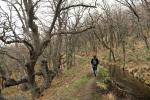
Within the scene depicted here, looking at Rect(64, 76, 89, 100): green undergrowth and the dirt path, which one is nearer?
Rect(64, 76, 89, 100): green undergrowth

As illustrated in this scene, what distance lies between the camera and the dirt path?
18.6 m

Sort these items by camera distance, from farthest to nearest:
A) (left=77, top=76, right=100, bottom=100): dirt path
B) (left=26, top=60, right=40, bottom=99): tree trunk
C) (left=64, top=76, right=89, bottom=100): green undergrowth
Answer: (left=26, top=60, right=40, bottom=99): tree trunk
(left=77, top=76, right=100, bottom=100): dirt path
(left=64, top=76, right=89, bottom=100): green undergrowth

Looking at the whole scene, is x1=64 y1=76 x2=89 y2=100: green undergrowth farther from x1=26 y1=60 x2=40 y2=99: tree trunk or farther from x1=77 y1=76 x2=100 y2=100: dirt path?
x1=26 y1=60 x2=40 y2=99: tree trunk

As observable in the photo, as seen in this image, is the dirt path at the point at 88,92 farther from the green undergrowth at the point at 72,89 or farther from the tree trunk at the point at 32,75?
the tree trunk at the point at 32,75

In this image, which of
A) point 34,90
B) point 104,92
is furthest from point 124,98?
point 34,90

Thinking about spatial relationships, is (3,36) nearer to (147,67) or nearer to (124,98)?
(124,98)

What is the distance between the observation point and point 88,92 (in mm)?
20094

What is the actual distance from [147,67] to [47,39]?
1843cm

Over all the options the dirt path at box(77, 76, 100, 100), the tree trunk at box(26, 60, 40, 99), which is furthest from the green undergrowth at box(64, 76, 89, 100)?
the tree trunk at box(26, 60, 40, 99)

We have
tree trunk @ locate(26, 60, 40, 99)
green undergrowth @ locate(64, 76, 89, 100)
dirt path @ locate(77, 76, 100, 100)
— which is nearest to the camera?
green undergrowth @ locate(64, 76, 89, 100)

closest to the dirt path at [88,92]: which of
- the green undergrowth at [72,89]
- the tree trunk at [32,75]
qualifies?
the green undergrowth at [72,89]

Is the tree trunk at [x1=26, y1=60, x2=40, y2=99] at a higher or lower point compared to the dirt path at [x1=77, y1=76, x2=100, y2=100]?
higher

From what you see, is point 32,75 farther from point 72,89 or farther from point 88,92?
point 88,92

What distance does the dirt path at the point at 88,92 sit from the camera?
18.6 m
